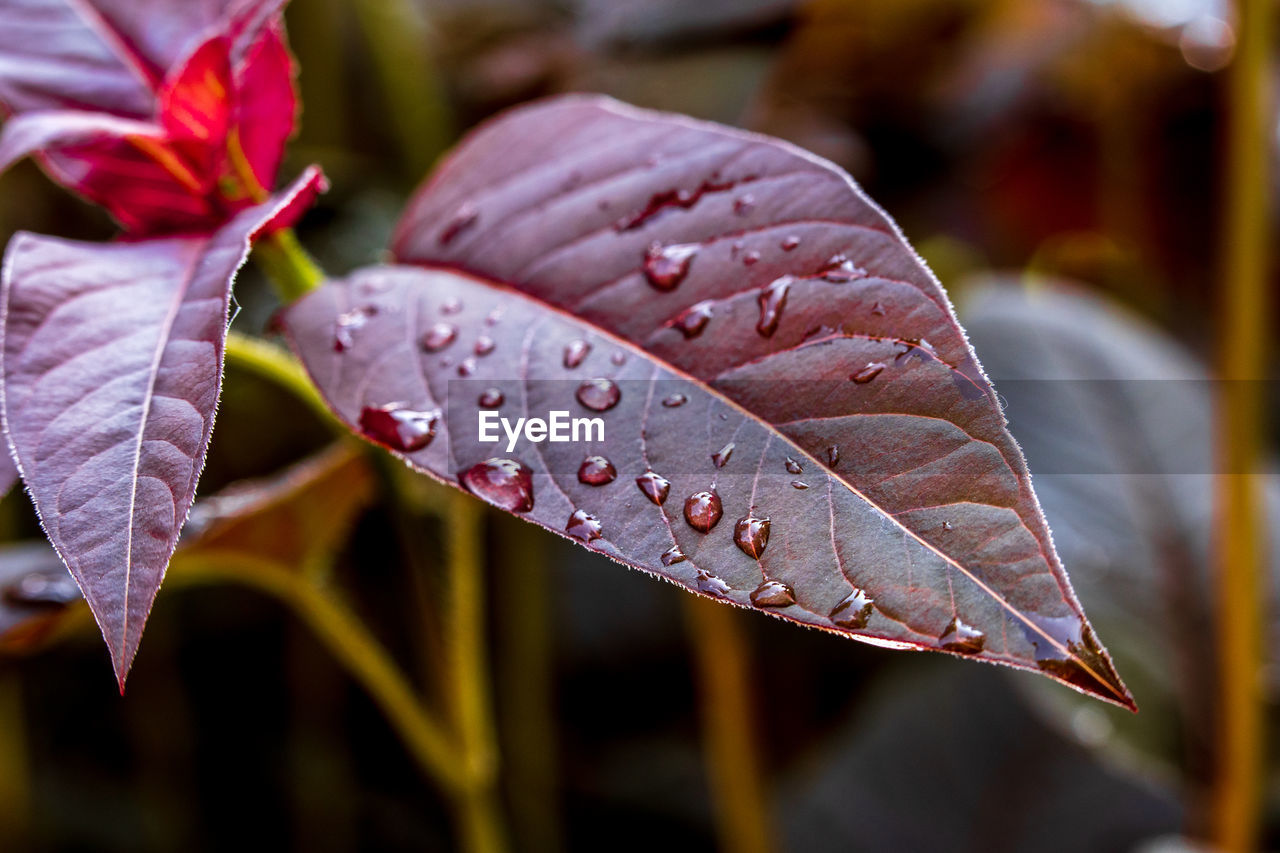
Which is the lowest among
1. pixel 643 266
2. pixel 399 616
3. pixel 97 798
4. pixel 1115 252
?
pixel 97 798

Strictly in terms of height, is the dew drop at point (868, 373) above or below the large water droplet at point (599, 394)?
above

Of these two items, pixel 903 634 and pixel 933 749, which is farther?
pixel 933 749

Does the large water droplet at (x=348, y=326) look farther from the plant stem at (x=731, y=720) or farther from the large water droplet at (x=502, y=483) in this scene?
the plant stem at (x=731, y=720)

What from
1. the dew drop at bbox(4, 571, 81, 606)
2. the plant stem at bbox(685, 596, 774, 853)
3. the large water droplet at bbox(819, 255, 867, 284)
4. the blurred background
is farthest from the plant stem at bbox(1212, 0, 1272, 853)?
the dew drop at bbox(4, 571, 81, 606)

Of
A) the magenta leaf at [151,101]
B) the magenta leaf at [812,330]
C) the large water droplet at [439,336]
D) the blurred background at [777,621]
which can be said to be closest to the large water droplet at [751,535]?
the magenta leaf at [812,330]

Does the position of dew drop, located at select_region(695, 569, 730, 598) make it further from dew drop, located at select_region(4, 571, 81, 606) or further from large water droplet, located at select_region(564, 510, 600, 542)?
dew drop, located at select_region(4, 571, 81, 606)

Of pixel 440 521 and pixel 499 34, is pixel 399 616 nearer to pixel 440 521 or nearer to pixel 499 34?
pixel 440 521

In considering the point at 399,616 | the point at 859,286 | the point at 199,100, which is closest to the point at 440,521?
the point at 399,616
